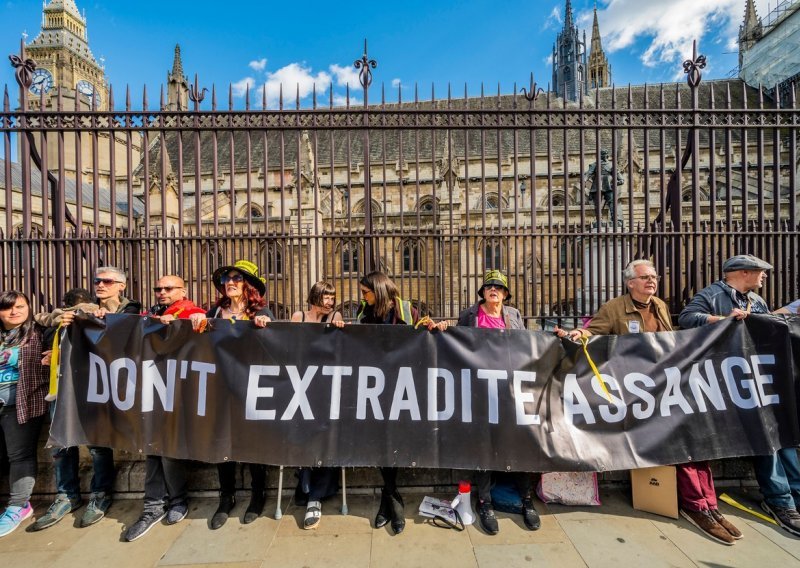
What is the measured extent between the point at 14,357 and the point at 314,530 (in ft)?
9.56

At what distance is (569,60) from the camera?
105 feet

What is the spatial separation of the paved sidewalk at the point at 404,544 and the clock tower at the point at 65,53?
185 ft

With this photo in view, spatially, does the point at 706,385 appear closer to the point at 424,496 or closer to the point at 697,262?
the point at 697,262

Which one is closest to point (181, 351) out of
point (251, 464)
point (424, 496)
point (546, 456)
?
point (251, 464)

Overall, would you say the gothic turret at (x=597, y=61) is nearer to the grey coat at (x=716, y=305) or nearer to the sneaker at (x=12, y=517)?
the grey coat at (x=716, y=305)

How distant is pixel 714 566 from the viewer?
9.10 ft

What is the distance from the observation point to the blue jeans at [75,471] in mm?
3463

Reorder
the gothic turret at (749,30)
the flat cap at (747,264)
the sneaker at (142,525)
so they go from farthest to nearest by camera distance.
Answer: the gothic turret at (749,30) → the flat cap at (747,264) → the sneaker at (142,525)

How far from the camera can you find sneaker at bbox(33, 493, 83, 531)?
128 inches

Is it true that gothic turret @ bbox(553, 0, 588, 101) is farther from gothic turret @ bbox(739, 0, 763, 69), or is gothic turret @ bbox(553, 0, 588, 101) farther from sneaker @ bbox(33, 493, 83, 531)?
sneaker @ bbox(33, 493, 83, 531)

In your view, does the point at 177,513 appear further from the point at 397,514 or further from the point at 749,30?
the point at 749,30

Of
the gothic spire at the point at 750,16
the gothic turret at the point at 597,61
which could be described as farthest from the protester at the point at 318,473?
the gothic turret at the point at 597,61

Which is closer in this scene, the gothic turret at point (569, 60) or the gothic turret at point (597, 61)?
the gothic turret at point (569, 60)

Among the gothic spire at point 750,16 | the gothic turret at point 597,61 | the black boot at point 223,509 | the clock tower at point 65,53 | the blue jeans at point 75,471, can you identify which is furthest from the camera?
the clock tower at point 65,53
